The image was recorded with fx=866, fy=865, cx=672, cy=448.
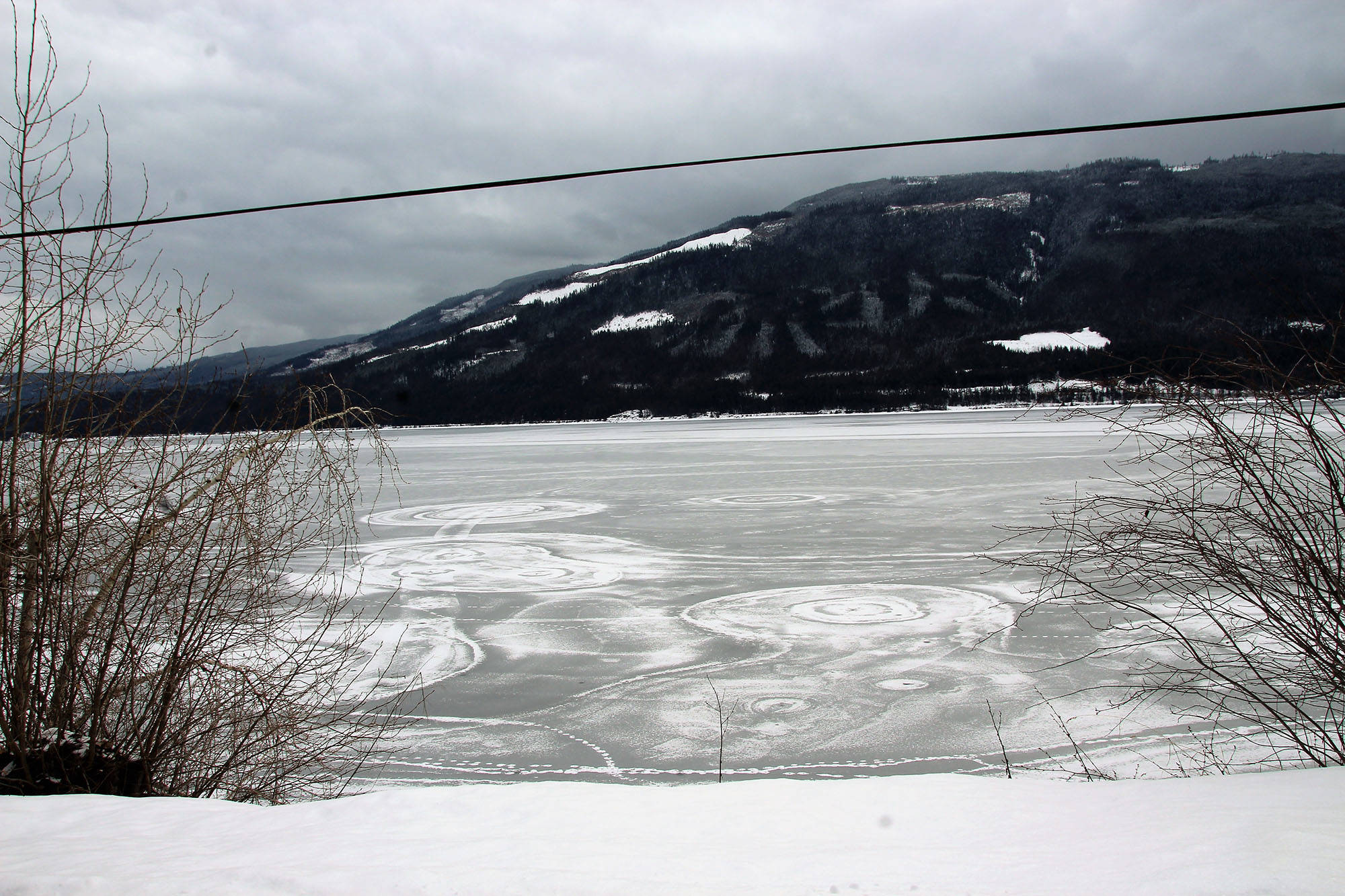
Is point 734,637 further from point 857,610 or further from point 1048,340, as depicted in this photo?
point 1048,340

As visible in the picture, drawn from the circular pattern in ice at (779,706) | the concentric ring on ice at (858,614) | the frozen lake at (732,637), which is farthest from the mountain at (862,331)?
the circular pattern in ice at (779,706)

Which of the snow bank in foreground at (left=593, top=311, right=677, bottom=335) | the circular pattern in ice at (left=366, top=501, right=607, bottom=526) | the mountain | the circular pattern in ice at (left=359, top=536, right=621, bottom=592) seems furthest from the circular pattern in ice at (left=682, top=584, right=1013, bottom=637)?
the snow bank in foreground at (left=593, top=311, right=677, bottom=335)

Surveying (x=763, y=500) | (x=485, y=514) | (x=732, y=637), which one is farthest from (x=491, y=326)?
(x=732, y=637)

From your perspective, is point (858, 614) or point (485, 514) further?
point (485, 514)

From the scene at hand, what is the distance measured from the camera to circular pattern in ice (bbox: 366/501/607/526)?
51.2 ft

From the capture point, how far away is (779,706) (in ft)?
20.6

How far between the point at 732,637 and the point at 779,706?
66.6 inches

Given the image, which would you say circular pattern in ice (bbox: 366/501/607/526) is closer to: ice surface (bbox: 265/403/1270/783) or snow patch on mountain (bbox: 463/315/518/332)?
ice surface (bbox: 265/403/1270/783)

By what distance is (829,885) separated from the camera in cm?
283

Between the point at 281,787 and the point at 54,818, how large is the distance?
5.31 feet

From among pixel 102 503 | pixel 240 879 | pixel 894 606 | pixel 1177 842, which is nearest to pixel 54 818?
pixel 240 879

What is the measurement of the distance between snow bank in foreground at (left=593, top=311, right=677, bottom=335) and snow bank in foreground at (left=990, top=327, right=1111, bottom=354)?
2653 inches

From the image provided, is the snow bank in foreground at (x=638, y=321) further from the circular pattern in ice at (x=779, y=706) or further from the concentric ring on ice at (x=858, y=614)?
the circular pattern in ice at (x=779, y=706)

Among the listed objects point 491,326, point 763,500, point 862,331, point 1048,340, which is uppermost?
point 491,326
